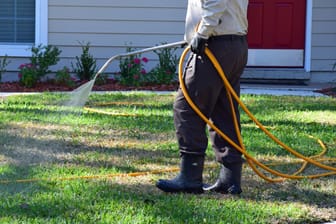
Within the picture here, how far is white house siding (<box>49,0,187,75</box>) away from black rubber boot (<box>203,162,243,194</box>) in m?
7.34

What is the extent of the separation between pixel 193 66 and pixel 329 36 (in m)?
8.06

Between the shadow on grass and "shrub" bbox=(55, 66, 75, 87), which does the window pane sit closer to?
"shrub" bbox=(55, 66, 75, 87)

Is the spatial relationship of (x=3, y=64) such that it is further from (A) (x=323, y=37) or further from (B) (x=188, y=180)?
(B) (x=188, y=180)

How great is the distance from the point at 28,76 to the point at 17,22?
4.20 ft

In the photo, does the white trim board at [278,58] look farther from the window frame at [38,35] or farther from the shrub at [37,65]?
the window frame at [38,35]

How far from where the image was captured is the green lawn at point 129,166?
4926 mm

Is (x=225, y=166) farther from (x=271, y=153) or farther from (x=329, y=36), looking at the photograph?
(x=329, y=36)

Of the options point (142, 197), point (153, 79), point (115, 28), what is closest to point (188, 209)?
point (142, 197)

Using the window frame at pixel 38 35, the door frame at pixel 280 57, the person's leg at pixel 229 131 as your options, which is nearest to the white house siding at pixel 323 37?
the door frame at pixel 280 57

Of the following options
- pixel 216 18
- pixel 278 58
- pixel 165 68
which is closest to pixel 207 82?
pixel 216 18

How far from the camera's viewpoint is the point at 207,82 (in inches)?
211

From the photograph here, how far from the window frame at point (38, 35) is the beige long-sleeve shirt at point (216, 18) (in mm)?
7364

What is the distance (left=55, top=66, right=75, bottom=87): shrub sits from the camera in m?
12.0

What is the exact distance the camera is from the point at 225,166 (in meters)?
5.63
